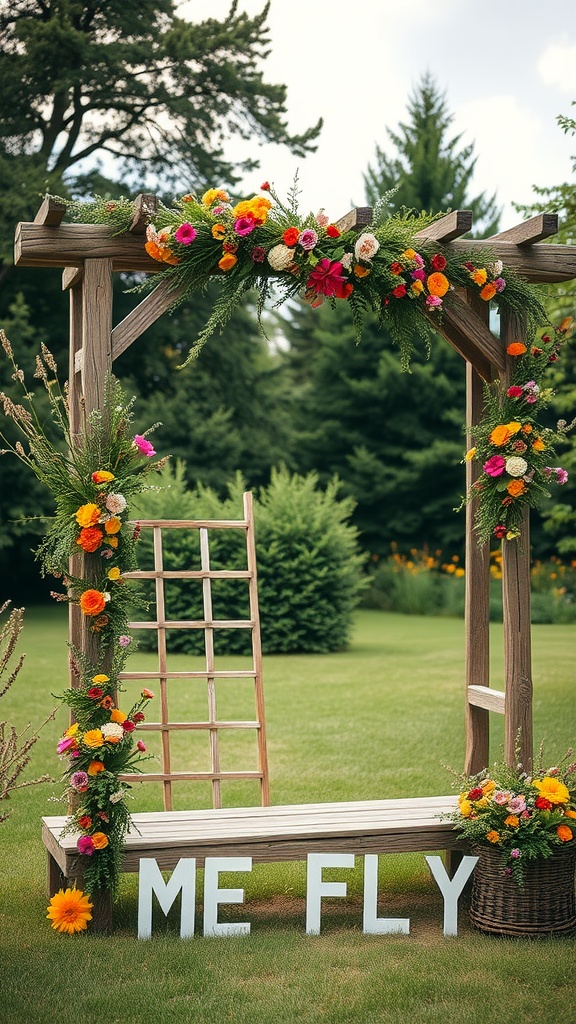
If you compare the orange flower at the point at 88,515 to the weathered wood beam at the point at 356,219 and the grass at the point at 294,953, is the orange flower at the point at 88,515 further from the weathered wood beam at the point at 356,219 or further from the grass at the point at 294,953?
the weathered wood beam at the point at 356,219

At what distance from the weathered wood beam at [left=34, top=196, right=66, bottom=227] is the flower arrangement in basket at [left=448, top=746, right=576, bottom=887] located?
2.54m

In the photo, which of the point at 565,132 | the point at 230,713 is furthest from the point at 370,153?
the point at 230,713

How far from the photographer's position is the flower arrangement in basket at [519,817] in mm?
3797

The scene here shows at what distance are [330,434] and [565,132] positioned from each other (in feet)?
42.5

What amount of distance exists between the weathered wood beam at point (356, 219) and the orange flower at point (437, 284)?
323 mm

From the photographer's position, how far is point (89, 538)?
380cm

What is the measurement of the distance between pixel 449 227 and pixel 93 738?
228cm

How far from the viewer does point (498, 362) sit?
441cm

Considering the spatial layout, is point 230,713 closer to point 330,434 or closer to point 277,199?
point 277,199

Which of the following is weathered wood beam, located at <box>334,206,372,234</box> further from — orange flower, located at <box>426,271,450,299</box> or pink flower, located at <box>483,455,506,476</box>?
pink flower, located at <box>483,455,506,476</box>

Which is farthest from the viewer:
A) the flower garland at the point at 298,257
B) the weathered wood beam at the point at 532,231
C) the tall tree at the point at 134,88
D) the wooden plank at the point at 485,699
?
the tall tree at the point at 134,88

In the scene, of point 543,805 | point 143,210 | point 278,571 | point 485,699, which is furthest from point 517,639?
point 278,571

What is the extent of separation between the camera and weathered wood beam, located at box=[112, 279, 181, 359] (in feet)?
13.1

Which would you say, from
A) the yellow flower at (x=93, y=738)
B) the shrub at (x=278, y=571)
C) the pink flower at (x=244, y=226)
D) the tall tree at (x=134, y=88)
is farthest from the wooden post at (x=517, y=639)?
the tall tree at (x=134, y=88)
